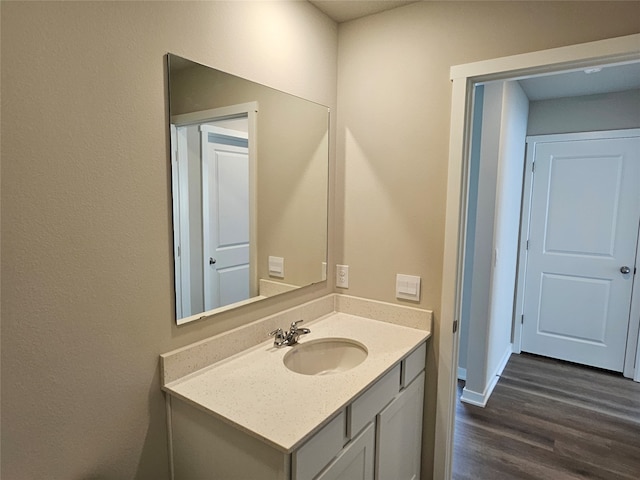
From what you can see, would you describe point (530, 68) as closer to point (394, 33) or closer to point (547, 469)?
point (394, 33)

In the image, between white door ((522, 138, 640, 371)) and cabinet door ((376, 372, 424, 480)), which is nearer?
cabinet door ((376, 372, 424, 480))

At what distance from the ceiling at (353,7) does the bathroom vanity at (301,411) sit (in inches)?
58.0

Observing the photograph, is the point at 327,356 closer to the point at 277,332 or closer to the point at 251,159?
the point at 277,332

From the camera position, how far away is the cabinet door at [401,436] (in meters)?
1.48

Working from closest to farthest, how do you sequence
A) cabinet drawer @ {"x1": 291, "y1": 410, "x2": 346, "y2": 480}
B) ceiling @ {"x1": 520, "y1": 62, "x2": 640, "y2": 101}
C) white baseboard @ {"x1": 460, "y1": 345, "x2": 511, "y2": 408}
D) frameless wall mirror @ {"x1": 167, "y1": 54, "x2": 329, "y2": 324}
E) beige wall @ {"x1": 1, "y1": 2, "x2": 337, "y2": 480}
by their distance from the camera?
1. beige wall @ {"x1": 1, "y1": 2, "x2": 337, "y2": 480}
2. cabinet drawer @ {"x1": 291, "y1": 410, "x2": 346, "y2": 480}
3. frameless wall mirror @ {"x1": 167, "y1": 54, "x2": 329, "y2": 324}
4. ceiling @ {"x1": 520, "y1": 62, "x2": 640, "y2": 101}
5. white baseboard @ {"x1": 460, "y1": 345, "x2": 511, "y2": 408}

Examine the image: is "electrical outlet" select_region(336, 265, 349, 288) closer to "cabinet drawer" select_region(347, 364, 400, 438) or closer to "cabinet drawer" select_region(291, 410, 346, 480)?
"cabinet drawer" select_region(347, 364, 400, 438)

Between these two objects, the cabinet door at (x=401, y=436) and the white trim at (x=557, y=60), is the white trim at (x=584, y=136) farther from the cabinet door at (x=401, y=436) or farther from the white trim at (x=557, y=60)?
the cabinet door at (x=401, y=436)

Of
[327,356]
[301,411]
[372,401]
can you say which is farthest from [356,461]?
[327,356]

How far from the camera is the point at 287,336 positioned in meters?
1.62

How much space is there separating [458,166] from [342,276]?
820 millimetres

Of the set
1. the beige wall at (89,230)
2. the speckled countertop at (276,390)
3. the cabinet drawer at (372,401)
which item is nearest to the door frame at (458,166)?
the speckled countertop at (276,390)

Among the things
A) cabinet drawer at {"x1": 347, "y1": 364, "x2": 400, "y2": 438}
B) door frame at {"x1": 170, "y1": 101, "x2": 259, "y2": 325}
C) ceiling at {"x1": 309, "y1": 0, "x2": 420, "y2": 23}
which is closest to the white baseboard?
cabinet drawer at {"x1": 347, "y1": 364, "x2": 400, "y2": 438}

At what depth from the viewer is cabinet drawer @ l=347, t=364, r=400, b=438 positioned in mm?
1259

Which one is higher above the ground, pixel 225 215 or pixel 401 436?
pixel 225 215
